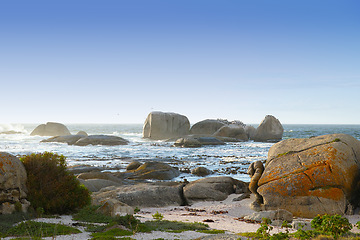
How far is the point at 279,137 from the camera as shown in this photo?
7312 centimetres

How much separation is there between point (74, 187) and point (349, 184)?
1191 cm

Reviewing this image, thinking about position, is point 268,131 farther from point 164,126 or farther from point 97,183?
point 97,183

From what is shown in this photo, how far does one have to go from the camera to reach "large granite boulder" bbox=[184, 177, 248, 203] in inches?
701

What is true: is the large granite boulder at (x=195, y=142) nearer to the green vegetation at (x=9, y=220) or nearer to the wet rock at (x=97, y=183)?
the wet rock at (x=97, y=183)

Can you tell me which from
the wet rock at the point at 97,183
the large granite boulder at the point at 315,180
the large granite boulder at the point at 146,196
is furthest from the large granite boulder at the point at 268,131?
the large granite boulder at the point at 315,180

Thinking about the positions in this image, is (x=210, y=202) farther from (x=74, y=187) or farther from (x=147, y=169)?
(x=147, y=169)

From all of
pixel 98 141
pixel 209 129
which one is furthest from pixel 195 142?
pixel 209 129

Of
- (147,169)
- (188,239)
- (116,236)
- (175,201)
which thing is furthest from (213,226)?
(147,169)

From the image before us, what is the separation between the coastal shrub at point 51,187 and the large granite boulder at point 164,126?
64.0m

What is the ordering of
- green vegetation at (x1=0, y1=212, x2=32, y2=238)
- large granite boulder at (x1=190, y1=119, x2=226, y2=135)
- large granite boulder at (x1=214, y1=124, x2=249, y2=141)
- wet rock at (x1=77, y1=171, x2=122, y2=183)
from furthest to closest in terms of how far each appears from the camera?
large granite boulder at (x1=190, y1=119, x2=226, y2=135)
large granite boulder at (x1=214, y1=124, x2=249, y2=141)
wet rock at (x1=77, y1=171, x2=122, y2=183)
green vegetation at (x1=0, y1=212, x2=32, y2=238)

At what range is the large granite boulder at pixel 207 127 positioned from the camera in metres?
78.0

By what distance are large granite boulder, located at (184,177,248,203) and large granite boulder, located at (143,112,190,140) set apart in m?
56.9

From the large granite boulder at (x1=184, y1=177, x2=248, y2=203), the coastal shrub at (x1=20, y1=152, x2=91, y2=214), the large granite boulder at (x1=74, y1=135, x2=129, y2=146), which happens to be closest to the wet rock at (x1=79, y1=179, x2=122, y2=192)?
the large granite boulder at (x1=184, y1=177, x2=248, y2=203)

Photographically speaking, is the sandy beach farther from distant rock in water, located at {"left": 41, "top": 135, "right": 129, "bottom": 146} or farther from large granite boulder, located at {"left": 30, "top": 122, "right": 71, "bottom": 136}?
large granite boulder, located at {"left": 30, "top": 122, "right": 71, "bottom": 136}
